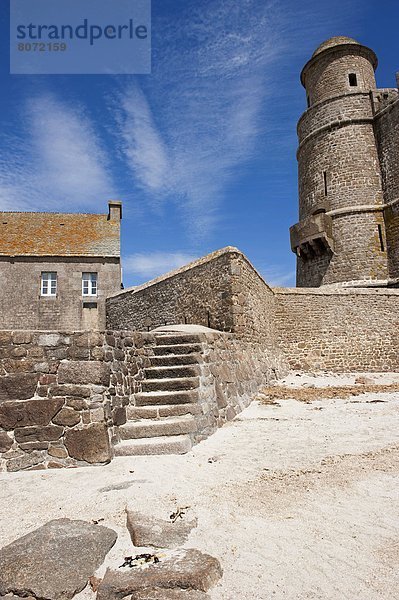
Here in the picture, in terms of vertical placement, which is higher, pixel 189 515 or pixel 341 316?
pixel 341 316

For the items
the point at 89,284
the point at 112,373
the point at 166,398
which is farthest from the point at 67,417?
the point at 89,284

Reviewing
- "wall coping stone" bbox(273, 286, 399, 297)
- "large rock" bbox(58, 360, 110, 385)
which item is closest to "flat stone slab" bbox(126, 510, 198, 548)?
"large rock" bbox(58, 360, 110, 385)

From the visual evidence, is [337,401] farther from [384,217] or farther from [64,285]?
[64,285]

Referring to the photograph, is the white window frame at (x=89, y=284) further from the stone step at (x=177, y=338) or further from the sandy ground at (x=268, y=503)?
the sandy ground at (x=268, y=503)

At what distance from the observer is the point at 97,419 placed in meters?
4.91

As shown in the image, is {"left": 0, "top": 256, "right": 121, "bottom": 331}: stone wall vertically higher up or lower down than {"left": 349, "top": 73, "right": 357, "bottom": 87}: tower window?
lower down

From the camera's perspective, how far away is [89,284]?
2194 centimetres

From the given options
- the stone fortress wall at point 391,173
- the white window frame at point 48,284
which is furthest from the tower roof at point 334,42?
the white window frame at point 48,284

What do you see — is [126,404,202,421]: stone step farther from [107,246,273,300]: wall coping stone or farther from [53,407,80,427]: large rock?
[107,246,273,300]: wall coping stone

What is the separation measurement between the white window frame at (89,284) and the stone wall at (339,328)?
1084 cm

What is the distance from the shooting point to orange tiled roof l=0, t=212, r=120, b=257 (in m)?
22.0

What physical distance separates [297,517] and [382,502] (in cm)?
84


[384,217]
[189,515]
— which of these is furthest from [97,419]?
[384,217]

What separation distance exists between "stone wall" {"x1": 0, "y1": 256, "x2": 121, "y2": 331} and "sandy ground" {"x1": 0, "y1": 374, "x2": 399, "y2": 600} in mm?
16788
